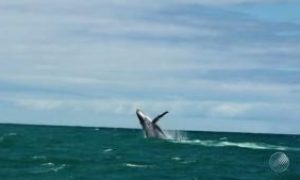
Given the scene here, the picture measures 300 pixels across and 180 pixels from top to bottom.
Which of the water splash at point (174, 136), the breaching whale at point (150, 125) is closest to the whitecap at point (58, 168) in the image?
the breaching whale at point (150, 125)

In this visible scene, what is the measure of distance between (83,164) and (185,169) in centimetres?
830

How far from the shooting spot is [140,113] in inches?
3036

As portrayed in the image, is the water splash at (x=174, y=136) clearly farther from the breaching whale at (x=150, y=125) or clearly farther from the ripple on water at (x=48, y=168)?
the ripple on water at (x=48, y=168)

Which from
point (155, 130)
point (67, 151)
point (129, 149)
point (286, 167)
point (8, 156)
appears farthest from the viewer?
point (155, 130)

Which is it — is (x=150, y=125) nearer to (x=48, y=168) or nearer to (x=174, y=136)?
(x=174, y=136)

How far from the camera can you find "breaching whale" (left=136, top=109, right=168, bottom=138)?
77.2 meters

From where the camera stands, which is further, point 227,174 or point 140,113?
point 140,113

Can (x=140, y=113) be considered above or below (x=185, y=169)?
above

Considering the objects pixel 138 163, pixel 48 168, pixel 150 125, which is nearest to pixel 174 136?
pixel 150 125

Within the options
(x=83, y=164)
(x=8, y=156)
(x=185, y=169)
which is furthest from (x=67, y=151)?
(x=185, y=169)

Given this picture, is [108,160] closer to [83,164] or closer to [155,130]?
[83,164]

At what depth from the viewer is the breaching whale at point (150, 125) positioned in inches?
3040

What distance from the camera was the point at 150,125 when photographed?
8194 cm

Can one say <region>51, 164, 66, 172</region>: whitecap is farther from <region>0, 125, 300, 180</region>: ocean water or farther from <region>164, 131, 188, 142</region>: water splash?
<region>164, 131, 188, 142</region>: water splash
